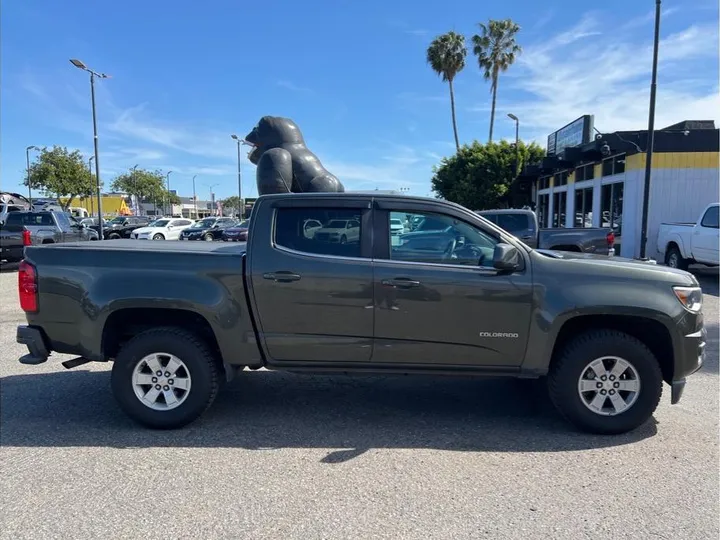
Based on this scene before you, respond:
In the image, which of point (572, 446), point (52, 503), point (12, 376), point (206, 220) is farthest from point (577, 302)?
point (206, 220)

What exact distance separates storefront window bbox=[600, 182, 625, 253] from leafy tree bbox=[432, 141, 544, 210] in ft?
35.9

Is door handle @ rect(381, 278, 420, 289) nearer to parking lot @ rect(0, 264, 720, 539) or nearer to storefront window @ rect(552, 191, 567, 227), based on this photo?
parking lot @ rect(0, 264, 720, 539)

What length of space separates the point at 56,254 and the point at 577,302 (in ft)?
12.9

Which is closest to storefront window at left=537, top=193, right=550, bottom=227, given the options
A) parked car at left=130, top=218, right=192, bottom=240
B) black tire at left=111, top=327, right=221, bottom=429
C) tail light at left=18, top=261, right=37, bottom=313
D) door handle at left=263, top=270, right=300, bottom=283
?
parked car at left=130, top=218, right=192, bottom=240

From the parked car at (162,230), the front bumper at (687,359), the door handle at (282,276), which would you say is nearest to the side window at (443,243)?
the door handle at (282,276)

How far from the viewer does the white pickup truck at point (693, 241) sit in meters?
11.8

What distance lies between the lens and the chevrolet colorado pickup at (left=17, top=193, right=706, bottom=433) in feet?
12.7

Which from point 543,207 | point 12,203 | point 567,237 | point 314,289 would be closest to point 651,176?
point 567,237

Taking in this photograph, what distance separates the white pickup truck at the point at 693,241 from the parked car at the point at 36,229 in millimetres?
16570

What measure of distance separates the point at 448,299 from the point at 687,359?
1.82 m

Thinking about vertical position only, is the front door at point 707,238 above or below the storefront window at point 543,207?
below

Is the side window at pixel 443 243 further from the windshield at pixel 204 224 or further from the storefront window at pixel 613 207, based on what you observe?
the windshield at pixel 204 224

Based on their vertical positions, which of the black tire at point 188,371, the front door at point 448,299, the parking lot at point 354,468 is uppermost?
the front door at point 448,299

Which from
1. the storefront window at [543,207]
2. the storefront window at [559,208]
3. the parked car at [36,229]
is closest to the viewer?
the parked car at [36,229]
